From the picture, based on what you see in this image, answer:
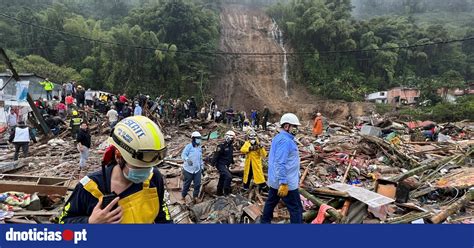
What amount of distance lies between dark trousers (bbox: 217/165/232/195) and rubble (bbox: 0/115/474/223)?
28cm

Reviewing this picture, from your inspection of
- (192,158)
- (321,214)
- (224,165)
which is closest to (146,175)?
(321,214)

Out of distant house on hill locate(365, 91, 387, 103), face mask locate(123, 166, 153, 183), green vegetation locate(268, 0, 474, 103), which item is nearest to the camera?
face mask locate(123, 166, 153, 183)

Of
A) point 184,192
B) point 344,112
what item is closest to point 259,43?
point 344,112

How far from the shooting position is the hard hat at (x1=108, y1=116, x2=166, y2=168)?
1.84m

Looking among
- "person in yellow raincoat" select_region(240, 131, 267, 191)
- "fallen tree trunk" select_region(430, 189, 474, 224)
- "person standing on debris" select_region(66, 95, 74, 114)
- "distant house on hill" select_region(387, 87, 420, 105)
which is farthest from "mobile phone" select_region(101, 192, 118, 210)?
"distant house on hill" select_region(387, 87, 420, 105)

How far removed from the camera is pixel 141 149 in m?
1.84

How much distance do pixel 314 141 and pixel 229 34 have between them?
29.7 m

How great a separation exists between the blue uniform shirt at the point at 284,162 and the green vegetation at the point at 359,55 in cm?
2623

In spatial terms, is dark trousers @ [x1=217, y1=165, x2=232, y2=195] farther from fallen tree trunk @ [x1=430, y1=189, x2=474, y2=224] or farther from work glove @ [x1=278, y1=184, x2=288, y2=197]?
fallen tree trunk @ [x1=430, y1=189, x2=474, y2=224]

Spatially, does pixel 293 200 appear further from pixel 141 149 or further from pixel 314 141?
pixel 314 141

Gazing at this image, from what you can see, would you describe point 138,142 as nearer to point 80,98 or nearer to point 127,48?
point 80,98

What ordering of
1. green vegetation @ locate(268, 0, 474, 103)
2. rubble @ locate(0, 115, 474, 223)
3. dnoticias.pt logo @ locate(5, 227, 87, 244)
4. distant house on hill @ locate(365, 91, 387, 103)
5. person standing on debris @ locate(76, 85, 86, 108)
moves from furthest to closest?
green vegetation @ locate(268, 0, 474, 103) → distant house on hill @ locate(365, 91, 387, 103) → person standing on debris @ locate(76, 85, 86, 108) → rubble @ locate(0, 115, 474, 223) → dnoticias.pt logo @ locate(5, 227, 87, 244)

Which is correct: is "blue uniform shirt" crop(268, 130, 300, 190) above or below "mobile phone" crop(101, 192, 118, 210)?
below

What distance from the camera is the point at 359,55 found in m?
34.0
